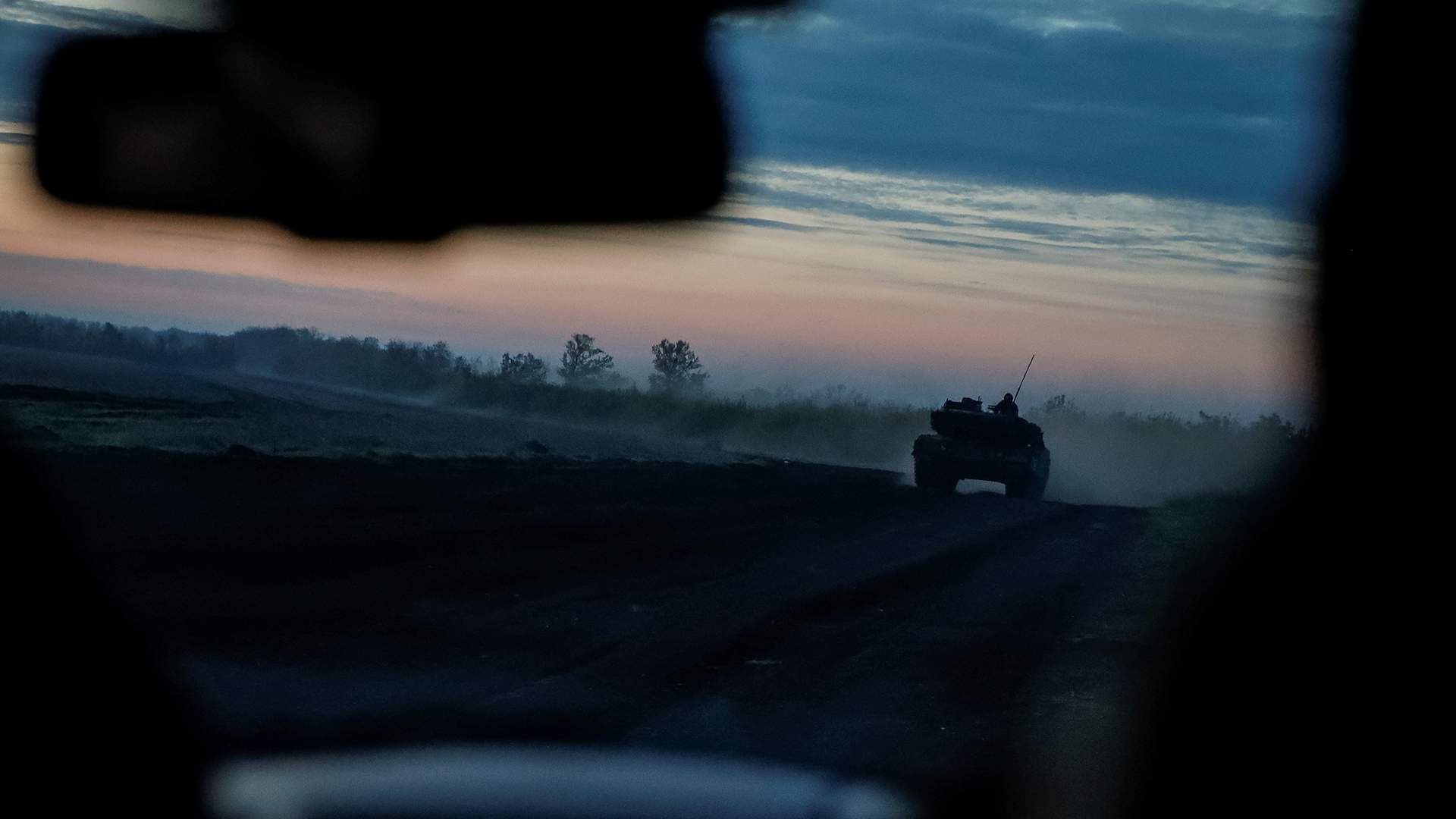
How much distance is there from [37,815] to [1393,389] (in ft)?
69.3

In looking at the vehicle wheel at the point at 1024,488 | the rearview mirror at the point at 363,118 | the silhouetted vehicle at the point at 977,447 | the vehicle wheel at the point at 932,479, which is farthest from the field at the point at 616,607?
the vehicle wheel at the point at 932,479

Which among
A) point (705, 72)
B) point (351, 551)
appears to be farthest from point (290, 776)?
point (351, 551)

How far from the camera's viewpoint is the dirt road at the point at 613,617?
7863 millimetres

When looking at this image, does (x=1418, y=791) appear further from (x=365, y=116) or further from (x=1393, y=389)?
(x=1393, y=389)

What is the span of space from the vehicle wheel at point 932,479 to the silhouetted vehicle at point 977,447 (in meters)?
0.02

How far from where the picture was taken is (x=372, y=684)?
8508 millimetres

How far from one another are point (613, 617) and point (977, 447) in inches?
950

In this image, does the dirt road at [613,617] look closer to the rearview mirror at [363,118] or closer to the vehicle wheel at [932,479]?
the rearview mirror at [363,118]

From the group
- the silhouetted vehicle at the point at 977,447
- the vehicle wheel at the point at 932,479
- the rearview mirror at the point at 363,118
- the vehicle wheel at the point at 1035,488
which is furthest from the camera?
the vehicle wheel at the point at 1035,488

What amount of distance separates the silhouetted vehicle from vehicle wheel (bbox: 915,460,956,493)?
0.06 ft

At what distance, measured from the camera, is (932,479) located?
35.7 meters

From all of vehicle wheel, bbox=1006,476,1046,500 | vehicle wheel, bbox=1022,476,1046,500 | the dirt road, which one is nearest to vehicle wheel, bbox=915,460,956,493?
vehicle wheel, bbox=1006,476,1046,500

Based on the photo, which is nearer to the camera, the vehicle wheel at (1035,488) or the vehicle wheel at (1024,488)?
the vehicle wheel at (1024,488)

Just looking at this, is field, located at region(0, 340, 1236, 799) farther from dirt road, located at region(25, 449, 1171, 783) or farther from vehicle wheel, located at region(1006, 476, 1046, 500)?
vehicle wheel, located at region(1006, 476, 1046, 500)
